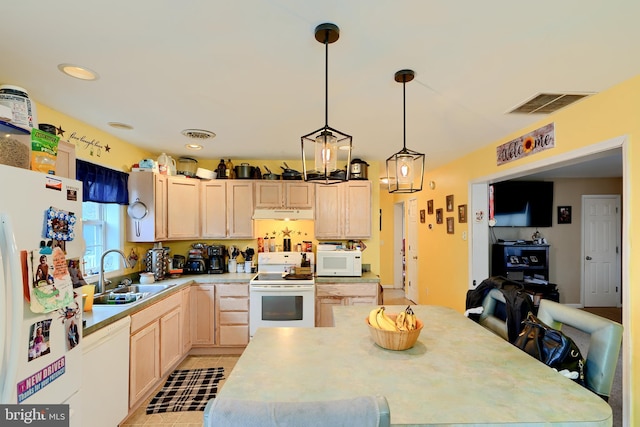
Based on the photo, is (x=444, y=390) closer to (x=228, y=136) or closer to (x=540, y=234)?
(x=228, y=136)

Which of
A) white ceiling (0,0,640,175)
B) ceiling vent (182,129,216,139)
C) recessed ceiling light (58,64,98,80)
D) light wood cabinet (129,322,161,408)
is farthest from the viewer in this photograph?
ceiling vent (182,129,216,139)

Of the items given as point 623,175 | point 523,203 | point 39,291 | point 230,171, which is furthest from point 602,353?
point 523,203

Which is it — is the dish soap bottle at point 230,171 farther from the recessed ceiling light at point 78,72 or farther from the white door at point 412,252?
the white door at point 412,252

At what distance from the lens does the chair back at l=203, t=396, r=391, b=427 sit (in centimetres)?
71

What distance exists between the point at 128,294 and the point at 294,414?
8.50 ft

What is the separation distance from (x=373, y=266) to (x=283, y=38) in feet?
10.5

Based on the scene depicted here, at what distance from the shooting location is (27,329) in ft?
4.14

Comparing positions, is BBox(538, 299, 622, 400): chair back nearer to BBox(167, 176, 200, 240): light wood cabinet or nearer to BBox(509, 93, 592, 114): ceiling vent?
BBox(509, 93, 592, 114): ceiling vent

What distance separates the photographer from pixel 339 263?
12.2 feet

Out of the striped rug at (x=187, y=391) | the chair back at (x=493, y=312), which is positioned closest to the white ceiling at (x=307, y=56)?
the chair back at (x=493, y=312)

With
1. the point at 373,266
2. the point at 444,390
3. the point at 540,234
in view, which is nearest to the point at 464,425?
the point at 444,390

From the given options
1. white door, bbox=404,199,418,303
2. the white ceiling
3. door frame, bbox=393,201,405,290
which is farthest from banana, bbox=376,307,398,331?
door frame, bbox=393,201,405,290

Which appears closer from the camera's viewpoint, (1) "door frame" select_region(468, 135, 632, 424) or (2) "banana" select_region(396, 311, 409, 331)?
(2) "banana" select_region(396, 311, 409, 331)

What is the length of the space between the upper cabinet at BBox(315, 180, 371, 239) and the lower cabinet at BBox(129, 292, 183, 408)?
186 cm
